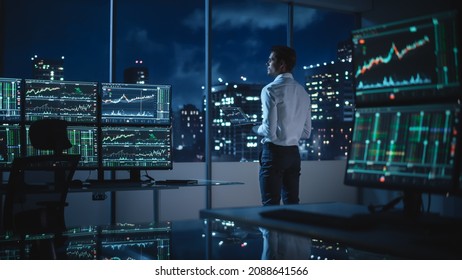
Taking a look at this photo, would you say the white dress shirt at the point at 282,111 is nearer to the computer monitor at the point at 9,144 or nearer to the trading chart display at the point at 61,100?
the trading chart display at the point at 61,100

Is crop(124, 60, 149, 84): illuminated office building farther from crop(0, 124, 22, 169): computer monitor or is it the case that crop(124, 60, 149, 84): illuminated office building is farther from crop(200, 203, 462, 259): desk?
crop(200, 203, 462, 259): desk

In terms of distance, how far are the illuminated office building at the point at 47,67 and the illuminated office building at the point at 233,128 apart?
1662mm

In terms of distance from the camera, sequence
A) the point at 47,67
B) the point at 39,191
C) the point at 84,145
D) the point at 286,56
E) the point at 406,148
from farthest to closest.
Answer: the point at 47,67 < the point at 84,145 < the point at 286,56 < the point at 39,191 < the point at 406,148

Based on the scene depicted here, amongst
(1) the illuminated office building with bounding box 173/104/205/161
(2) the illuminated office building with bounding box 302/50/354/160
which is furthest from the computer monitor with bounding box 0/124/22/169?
(2) the illuminated office building with bounding box 302/50/354/160

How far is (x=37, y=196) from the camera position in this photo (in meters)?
3.35

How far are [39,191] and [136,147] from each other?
3.27ft

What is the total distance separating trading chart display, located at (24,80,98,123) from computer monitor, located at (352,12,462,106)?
8.47 feet

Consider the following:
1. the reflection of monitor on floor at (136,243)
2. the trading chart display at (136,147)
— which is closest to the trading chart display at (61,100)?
A: the trading chart display at (136,147)

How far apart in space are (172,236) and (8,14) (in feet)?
13.4

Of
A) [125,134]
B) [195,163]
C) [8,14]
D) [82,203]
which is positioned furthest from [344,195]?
[8,14]

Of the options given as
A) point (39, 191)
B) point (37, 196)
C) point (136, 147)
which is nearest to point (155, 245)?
point (39, 191)

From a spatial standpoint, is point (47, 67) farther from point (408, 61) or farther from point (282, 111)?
point (408, 61)

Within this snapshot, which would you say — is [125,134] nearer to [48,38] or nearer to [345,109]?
[48,38]

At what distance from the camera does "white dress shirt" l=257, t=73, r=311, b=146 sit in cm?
362
